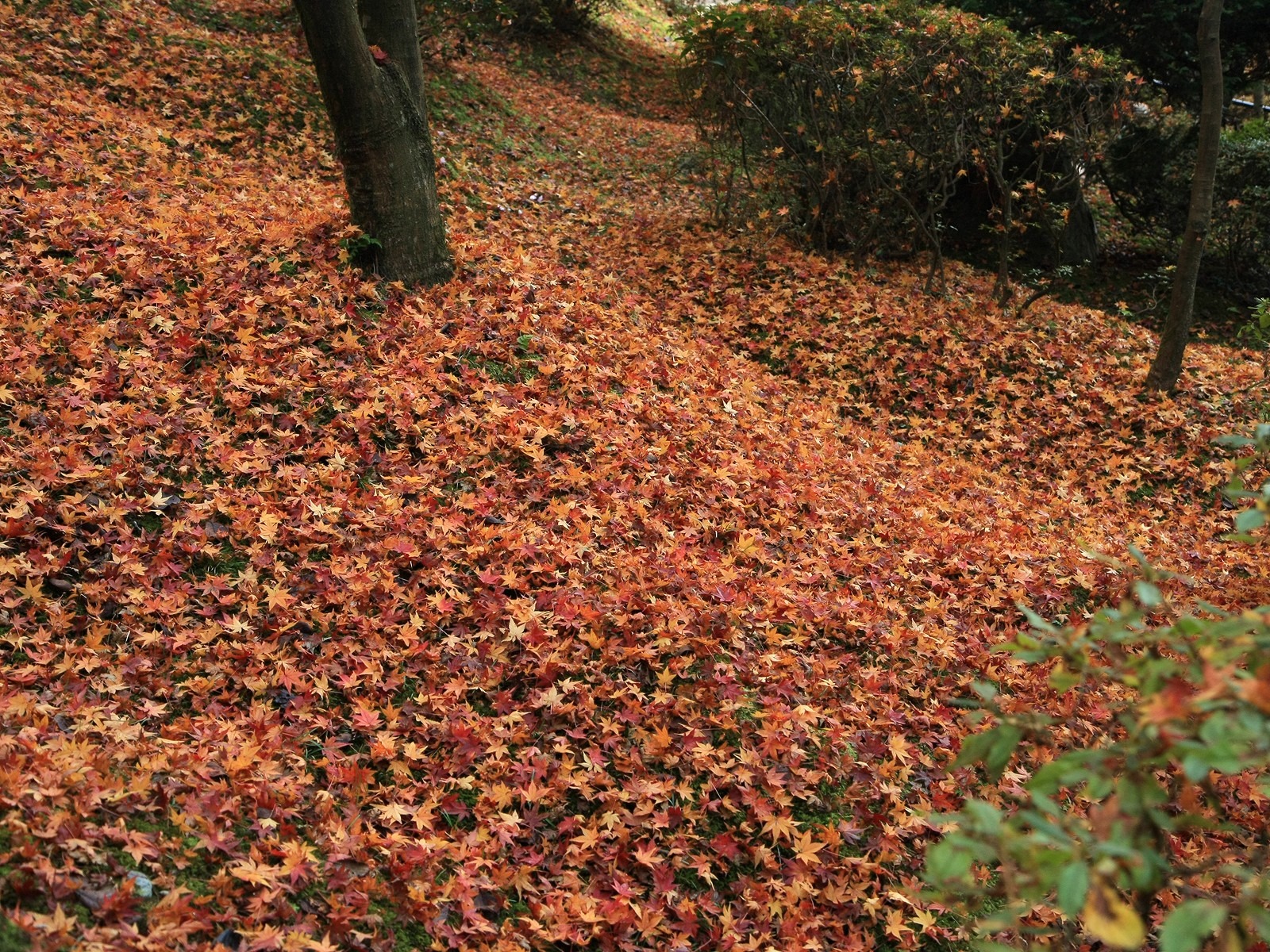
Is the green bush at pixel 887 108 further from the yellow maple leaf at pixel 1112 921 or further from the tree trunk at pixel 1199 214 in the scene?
the yellow maple leaf at pixel 1112 921

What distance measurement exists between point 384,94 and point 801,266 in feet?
15.7

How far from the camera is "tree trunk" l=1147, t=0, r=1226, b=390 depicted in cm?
745

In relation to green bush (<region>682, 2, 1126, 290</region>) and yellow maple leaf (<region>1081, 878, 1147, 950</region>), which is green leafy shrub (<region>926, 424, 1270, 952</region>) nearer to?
yellow maple leaf (<region>1081, 878, 1147, 950</region>)

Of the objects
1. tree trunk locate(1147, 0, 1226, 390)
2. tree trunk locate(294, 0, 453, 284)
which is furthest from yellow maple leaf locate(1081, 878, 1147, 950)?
tree trunk locate(1147, 0, 1226, 390)

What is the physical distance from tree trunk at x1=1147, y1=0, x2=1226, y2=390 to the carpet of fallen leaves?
1.31ft

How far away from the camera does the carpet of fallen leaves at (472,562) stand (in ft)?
9.30

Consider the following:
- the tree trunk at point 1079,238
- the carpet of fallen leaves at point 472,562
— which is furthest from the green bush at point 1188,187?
the carpet of fallen leaves at point 472,562

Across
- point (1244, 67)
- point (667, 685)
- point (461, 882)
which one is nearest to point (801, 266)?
point (667, 685)

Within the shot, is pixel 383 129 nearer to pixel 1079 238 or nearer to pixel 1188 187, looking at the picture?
pixel 1079 238

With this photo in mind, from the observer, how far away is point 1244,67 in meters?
12.9

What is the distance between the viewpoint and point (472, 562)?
4.07 metres

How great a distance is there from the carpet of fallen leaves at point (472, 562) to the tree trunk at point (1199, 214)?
1.31 feet

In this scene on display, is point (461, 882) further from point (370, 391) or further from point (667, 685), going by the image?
point (370, 391)

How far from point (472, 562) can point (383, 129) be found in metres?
3.17
